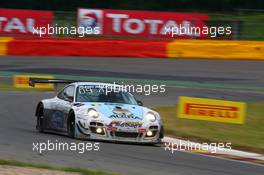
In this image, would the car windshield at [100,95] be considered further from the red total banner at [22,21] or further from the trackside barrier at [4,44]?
the red total banner at [22,21]

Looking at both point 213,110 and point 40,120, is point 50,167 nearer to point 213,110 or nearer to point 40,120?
point 40,120

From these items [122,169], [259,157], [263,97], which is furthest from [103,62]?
[122,169]

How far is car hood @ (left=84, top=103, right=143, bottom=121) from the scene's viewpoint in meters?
13.1

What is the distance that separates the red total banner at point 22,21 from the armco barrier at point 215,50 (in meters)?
5.73

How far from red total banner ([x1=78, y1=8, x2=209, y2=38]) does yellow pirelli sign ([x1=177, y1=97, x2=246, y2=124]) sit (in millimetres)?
17421

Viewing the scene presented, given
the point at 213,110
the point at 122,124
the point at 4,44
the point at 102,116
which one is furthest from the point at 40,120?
the point at 4,44

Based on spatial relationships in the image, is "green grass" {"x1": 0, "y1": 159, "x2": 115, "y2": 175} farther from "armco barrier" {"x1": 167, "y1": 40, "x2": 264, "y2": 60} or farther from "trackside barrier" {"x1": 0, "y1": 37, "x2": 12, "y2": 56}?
"armco barrier" {"x1": 167, "y1": 40, "x2": 264, "y2": 60}

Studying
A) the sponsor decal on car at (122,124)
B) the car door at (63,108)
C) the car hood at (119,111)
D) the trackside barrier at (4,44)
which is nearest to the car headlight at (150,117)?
the car hood at (119,111)

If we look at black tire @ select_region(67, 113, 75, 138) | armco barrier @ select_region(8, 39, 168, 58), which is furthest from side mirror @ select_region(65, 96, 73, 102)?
armco barrier @ select_region(8, 39, 168, 58)

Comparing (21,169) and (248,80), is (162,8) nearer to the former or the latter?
(248,80)

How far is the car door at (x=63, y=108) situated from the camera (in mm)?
13923

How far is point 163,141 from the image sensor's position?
14.1 metres

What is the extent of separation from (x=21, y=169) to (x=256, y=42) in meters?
22.3

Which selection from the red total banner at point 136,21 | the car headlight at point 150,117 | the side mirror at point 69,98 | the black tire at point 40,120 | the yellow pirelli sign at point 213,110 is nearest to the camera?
the car headlight at point 150,117
